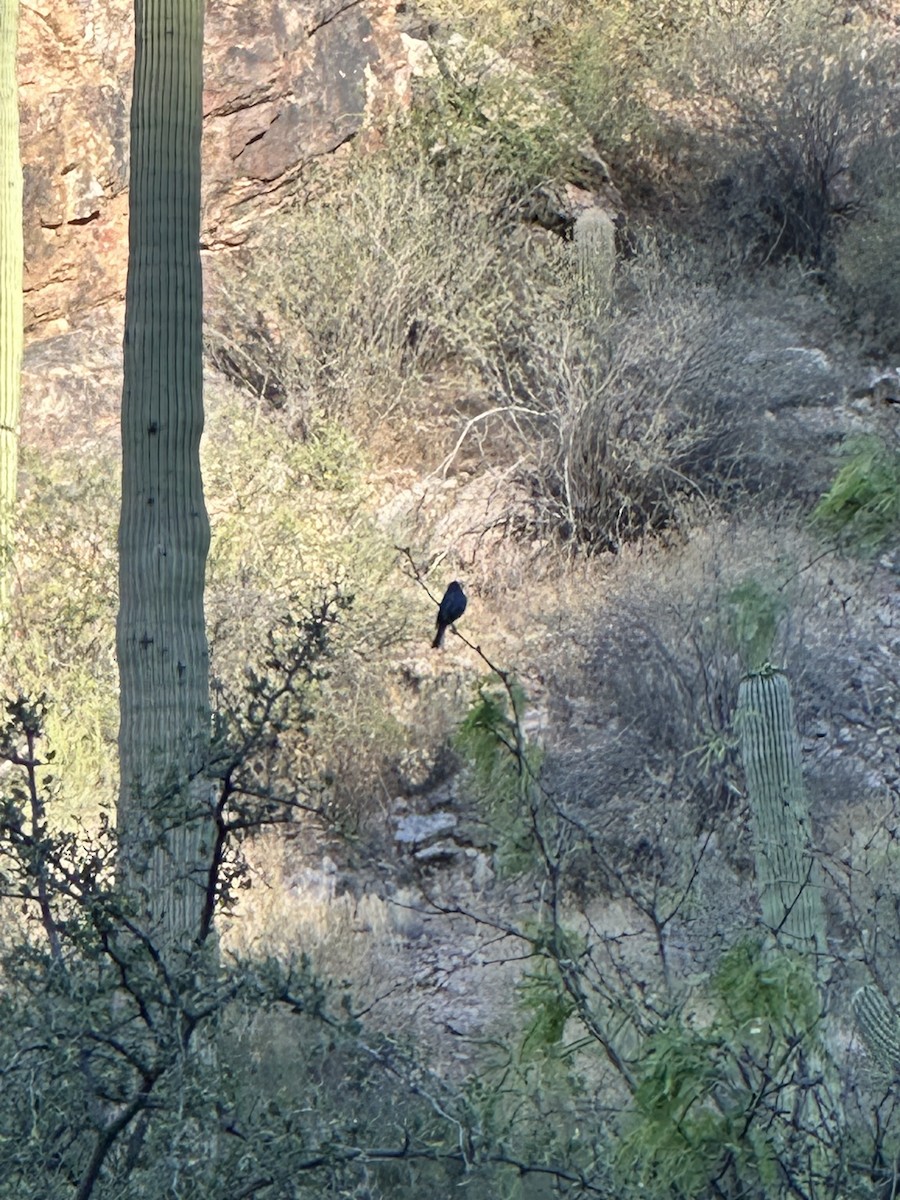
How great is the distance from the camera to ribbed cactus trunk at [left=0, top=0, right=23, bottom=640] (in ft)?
29.2

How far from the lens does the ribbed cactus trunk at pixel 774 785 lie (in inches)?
178

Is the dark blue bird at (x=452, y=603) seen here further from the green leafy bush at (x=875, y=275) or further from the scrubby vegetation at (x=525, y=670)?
the green leafy bush at (x=875, y=275)

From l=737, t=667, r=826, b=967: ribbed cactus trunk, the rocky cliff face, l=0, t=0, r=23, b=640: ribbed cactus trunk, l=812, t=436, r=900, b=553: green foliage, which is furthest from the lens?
the rocky cliff face

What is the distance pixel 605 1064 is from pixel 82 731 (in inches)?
151

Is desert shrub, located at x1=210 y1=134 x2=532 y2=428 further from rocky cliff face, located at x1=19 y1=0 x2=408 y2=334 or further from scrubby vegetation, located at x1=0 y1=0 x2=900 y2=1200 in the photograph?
rocky cliff face, located at x1=19 y1=0 x2=408 y2=334

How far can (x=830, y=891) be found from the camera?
692 centimetres

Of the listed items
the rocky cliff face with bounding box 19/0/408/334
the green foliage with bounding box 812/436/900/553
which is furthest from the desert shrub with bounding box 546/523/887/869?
the rocky cliff face with bounding box 19/0/408/334

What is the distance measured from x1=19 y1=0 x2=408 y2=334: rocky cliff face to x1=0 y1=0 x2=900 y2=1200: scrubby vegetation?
43 cm

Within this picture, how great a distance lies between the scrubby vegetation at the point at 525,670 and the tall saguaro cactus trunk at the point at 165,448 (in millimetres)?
329

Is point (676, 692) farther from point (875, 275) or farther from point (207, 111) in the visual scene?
point (207, 111)

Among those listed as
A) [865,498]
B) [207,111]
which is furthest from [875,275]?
[865,498]

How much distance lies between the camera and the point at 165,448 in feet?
16.1

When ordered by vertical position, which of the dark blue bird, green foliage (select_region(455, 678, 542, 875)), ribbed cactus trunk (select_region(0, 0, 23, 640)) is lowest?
the dark blue bird

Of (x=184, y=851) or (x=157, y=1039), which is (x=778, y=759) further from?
(x=157, y=1039)
